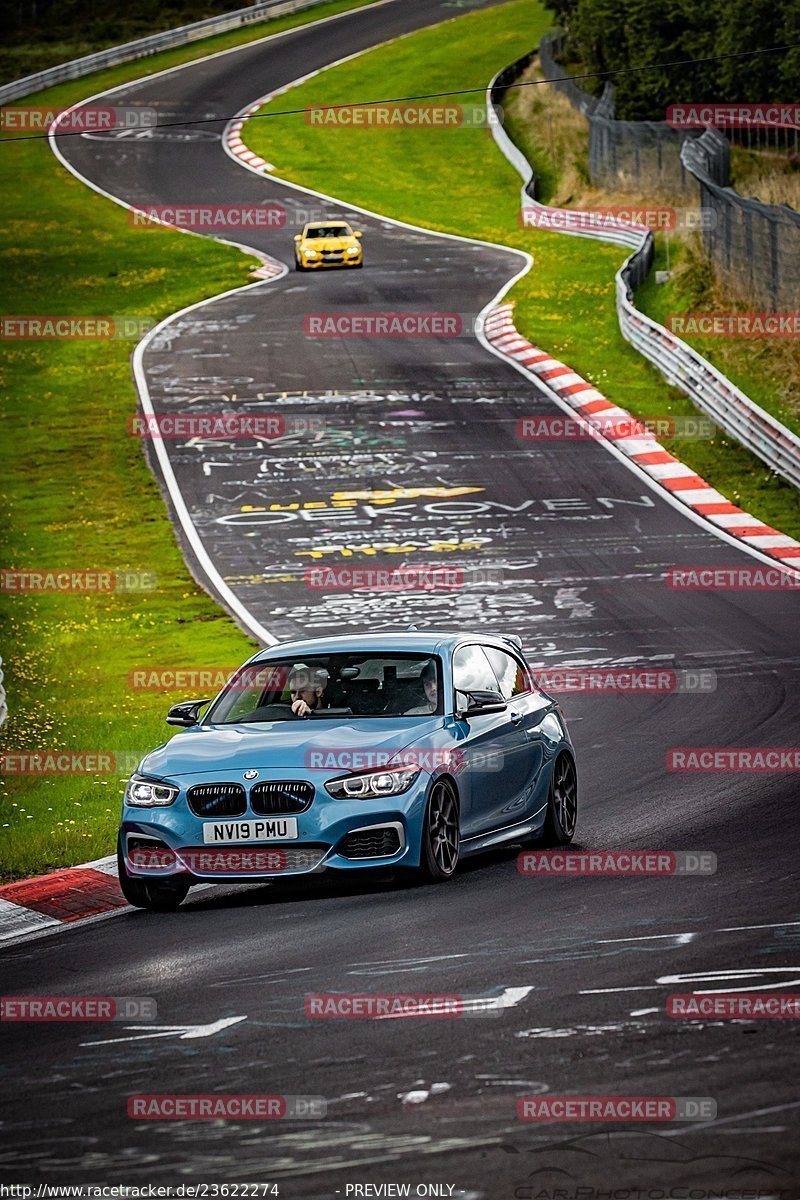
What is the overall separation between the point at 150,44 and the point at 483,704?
3172 inches

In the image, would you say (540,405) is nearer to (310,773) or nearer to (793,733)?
(793,733)

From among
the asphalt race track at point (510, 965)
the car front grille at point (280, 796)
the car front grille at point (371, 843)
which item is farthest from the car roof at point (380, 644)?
the car front grille at point (371, 843)

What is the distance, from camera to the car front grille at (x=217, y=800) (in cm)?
Result: 1104

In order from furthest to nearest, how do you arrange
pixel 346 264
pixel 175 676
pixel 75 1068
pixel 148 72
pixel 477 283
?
pixel 148 72 → pixel 346 264 → pixel 477 283 → pixel 175 676 → pixel 75 1068

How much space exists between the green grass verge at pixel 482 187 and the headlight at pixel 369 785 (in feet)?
51.4

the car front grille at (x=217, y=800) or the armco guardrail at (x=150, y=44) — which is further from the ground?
the car front grille at (x=217, y=800)

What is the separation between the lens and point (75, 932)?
10633 mm

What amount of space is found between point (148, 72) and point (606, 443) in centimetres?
5681

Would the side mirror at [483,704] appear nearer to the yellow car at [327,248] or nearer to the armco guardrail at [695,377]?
the armco guardrail at [695,377]

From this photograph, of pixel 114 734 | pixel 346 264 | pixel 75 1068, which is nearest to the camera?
pixel 75 1068

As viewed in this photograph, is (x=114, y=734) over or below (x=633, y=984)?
below

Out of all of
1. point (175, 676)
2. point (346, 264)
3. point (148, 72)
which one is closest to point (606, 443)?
point (175, 676)

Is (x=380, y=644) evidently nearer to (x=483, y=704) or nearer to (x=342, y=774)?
(x=483, y=704)

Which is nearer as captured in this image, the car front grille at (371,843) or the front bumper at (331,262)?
the car front grille at (371,843)
